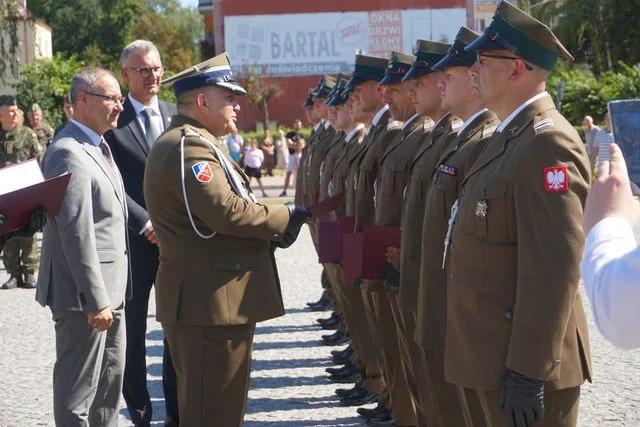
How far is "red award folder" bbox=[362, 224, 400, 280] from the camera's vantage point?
593 centimetres

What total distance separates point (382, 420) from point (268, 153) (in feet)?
105

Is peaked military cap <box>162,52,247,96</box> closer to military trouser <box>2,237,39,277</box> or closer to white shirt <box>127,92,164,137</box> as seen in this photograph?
white shirt <box>127,92,164,137</box>

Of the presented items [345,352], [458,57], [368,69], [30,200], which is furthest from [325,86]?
[30,200]

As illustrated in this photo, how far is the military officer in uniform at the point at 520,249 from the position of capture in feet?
12.5

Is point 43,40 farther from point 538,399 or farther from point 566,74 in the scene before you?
point 538,399

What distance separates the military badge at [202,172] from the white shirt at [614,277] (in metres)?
2.57

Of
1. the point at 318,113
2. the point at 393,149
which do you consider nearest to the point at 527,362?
the point at 393,149

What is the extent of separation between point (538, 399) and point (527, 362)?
0.43 ft

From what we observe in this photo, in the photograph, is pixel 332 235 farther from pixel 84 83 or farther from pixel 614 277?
pixel 614 277

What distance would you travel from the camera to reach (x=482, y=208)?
157 inches

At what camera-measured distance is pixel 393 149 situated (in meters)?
6.38

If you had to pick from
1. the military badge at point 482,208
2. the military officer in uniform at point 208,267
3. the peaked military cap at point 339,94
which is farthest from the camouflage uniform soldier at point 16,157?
the military badge at point 482,208

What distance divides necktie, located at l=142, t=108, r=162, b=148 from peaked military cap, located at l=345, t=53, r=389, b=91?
1.75m

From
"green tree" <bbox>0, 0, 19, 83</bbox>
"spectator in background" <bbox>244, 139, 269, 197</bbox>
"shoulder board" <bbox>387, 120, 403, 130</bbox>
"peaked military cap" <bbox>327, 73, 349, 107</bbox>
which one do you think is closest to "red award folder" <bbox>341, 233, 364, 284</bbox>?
"shoulder board" <bbox>387, 120, 403, 130</bbox>
